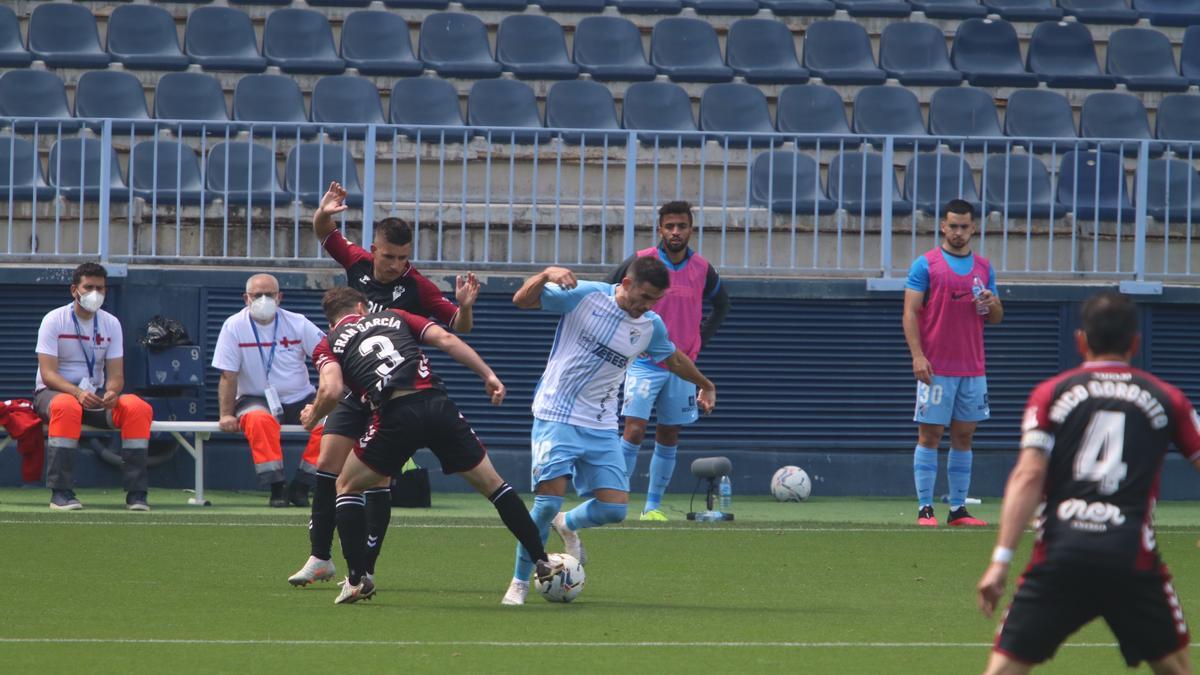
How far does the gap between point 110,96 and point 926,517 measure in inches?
355

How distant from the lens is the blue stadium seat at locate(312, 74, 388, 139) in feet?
54.5

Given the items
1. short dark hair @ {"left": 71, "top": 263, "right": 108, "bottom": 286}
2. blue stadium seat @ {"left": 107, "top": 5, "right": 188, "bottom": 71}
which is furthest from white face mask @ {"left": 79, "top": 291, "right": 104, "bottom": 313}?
blue stadium seat @ {"left": 107, "top": 5, "right": 188, "bottom": 71}

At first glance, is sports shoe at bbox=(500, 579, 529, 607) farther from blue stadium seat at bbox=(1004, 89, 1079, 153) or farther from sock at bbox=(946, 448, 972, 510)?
blue stadium seat at bbox=(1004, 89, 1079, 153)

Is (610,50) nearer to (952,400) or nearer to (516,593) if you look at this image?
(952,400)

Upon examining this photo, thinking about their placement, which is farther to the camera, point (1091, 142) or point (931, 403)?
point (1091, 142)

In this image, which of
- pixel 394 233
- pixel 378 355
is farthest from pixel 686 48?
pixel 378 355

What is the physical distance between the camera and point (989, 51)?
18609mm

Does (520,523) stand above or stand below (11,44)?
below

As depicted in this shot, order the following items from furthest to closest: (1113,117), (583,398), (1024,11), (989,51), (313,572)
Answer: (1024,11) < (989,51) < (1113,117) < (313,572) < (583,398)

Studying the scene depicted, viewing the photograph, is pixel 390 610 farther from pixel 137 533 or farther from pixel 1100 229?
pixel 1100 229

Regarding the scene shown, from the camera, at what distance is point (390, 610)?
788 cm

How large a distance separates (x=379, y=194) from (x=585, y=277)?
6.85ft

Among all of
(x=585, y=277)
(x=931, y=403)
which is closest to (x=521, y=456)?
(x=585, y=277)

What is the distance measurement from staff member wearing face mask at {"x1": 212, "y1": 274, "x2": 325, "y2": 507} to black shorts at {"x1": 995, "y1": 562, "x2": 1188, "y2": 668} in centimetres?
883
